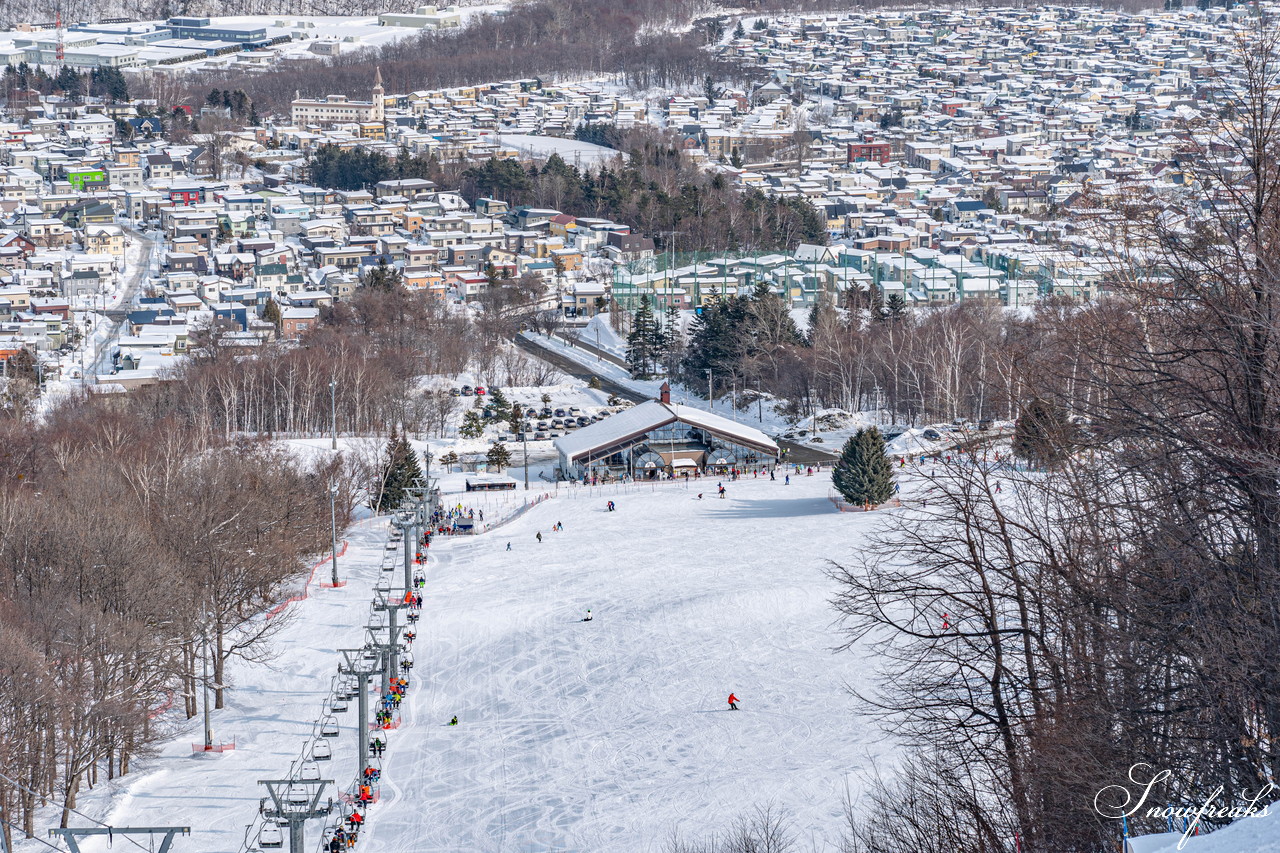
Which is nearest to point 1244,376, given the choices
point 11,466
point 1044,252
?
point 11,466

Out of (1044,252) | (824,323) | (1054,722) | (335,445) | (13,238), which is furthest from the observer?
(13,238)

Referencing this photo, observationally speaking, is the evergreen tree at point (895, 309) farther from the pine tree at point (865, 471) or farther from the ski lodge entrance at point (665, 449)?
the pine tree at point (865, 471)

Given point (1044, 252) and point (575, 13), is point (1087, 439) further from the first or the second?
point (575, 13)

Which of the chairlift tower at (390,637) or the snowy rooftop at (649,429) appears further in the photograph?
the snowy rooftop at (649,429)

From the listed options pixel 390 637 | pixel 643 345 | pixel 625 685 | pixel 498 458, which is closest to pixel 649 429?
pixel 498 458

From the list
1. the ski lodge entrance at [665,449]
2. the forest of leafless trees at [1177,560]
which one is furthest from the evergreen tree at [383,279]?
the forest of leafless trees at [1177,560]

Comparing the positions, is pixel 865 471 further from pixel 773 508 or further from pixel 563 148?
pixel 563 148
